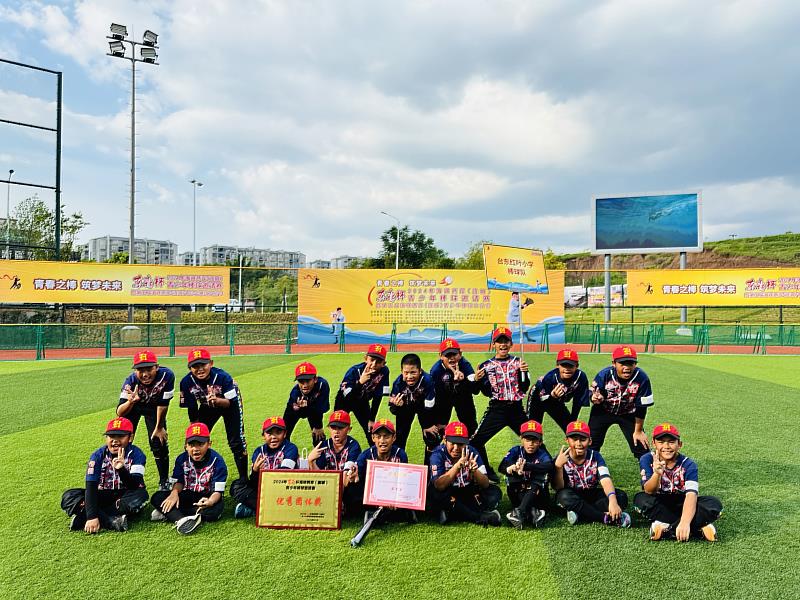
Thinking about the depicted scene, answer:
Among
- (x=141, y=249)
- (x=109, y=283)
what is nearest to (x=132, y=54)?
(x=109, y=283)

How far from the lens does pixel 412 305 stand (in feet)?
79.5

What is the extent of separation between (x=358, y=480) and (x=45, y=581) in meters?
2.64

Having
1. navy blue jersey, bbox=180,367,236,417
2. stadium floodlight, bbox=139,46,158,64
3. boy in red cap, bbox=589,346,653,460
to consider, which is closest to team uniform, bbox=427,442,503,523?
boy in red cap, bbox=589,346,653,460

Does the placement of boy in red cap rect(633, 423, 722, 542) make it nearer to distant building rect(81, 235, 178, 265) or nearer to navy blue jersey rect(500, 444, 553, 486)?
navy blue jersey rect(500, 444, 553, 486)

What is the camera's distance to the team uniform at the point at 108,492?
16.8 ft

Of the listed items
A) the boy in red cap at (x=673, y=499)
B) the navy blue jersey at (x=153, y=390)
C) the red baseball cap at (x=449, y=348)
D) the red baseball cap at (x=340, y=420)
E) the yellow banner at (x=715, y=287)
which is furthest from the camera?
the yellow banner at (x=715, y=287)

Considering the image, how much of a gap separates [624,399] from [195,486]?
4861 mm

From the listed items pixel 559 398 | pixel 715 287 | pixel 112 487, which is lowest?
pixel 112 487

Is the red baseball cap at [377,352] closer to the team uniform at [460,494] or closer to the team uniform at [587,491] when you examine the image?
the team uniform at [460,494]

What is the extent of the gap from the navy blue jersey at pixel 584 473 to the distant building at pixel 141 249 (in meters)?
133

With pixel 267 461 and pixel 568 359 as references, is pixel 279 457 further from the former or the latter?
pixel 568 359

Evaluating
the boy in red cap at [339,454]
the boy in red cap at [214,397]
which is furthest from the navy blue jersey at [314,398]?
the boy in red cap at [339,454]

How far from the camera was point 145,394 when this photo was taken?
6359mm

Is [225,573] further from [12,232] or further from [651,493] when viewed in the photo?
[12,232]
